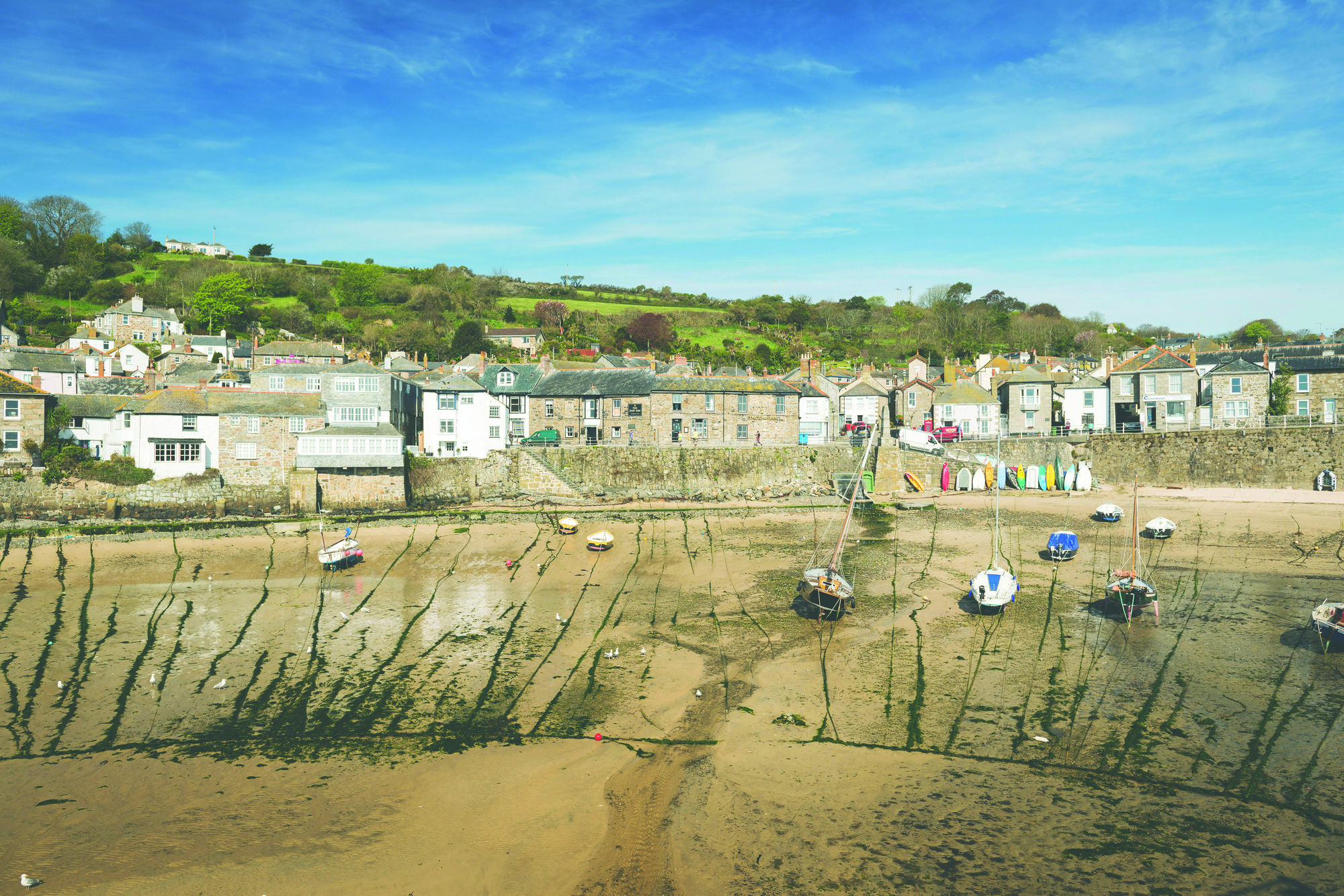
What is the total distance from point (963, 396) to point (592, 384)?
905 inches

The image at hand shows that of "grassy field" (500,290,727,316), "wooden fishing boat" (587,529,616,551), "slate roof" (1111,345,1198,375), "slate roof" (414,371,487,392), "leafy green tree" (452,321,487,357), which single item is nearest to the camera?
"wooden fishing boat" (587,529,616,551)

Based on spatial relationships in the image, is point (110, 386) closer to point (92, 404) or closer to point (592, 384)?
point (92, 404)

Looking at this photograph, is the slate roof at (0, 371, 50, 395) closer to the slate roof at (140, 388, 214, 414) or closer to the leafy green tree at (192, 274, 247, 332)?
the slate roof at (140, 388, 214, 414)

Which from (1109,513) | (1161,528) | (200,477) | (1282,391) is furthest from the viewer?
(1282,391)

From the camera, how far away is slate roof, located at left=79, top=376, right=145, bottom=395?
46.1 meters

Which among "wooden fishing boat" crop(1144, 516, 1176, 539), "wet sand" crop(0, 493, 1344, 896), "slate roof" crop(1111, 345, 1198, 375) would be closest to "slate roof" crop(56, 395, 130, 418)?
"wet sand" crop(0, 493, 1344, 896)

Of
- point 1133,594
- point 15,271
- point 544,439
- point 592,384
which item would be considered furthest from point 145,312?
point 1133,594

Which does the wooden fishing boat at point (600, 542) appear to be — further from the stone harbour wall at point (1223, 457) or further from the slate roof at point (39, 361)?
the slate roof at point (39, 361)

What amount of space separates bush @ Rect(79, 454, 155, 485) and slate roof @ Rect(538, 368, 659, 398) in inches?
676

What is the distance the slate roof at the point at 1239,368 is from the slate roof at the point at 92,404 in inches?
2266

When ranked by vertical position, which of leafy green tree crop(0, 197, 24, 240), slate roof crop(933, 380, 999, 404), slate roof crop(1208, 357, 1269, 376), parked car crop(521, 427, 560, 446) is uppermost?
leafy green tree crop(0, 197, 24, 240)

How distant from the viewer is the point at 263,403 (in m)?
38.2

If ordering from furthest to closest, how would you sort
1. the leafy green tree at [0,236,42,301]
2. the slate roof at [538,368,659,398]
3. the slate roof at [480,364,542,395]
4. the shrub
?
1. the leafy green tree at [0,236,42,301]
2. the slate roof at [538,368,659,398]
3. the slate roof at [480,364,542,395]
4. the shrub

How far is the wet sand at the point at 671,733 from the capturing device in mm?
10734
